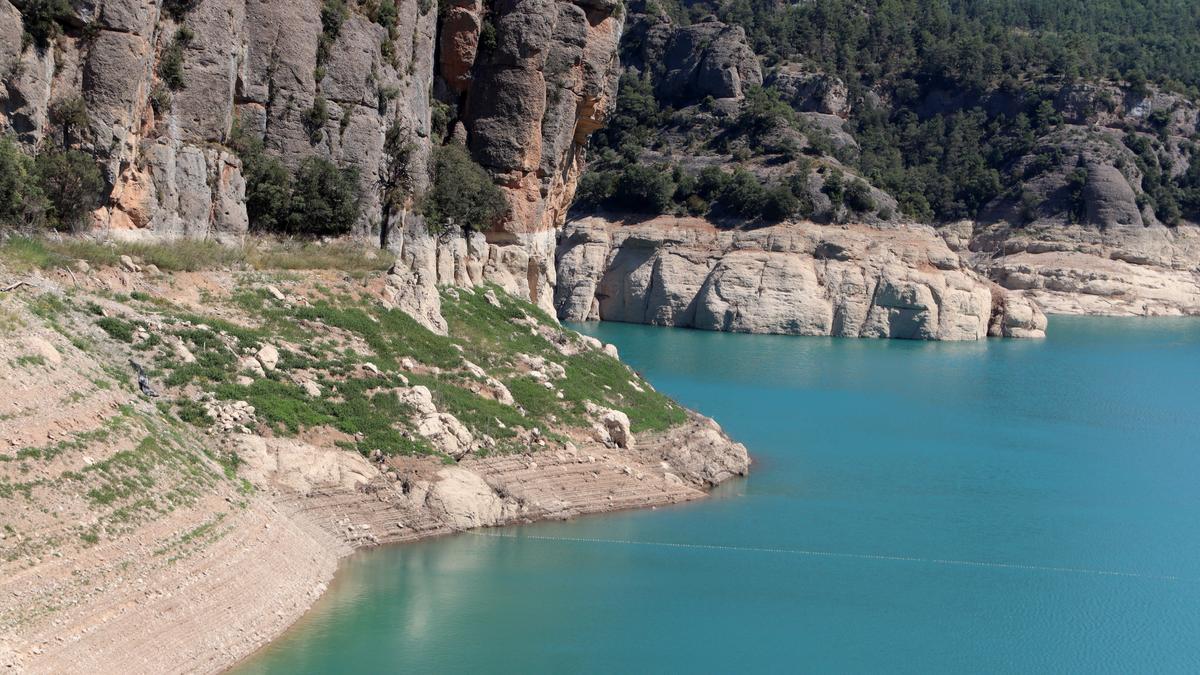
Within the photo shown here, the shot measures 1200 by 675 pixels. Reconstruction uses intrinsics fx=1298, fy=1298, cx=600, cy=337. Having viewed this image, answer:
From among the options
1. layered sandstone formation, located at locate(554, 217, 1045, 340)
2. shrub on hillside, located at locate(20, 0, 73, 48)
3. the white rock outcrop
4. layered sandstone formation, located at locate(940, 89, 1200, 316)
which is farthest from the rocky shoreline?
layered sandstone formation, located at locate(940, 89, 1200, 316)

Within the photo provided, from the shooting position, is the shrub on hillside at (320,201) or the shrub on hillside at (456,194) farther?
the shrub on hillside at (456,194)

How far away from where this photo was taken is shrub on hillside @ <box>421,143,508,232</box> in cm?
3644

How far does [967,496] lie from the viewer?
104 feet

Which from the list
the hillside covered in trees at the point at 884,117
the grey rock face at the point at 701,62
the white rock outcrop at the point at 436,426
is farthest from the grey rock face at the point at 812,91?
the white rock outcrop at the point at 436,426

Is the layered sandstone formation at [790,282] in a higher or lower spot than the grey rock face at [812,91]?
lower

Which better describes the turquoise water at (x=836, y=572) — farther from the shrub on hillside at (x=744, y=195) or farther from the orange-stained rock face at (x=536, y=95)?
the shrub on hillside at (x=744, y=195)

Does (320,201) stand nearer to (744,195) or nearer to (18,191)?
(18,191)

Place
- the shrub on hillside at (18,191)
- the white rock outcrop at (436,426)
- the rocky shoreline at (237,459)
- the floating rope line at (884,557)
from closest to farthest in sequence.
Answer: the rocky shoreline at (237,459)
the shrub on hillside at (18,191)
the floating rope line at (884,557)
the white rock outcrop at (436,426)

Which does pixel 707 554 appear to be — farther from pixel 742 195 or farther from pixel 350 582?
pixel 742 195

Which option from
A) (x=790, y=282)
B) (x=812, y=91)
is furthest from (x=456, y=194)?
(x=812, y=91)

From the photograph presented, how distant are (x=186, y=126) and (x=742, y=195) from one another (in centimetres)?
5077

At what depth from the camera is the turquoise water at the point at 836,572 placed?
759 inches

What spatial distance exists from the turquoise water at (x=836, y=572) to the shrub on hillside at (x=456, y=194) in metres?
9.81

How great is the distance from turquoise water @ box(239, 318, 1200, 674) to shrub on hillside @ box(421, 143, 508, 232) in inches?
386
